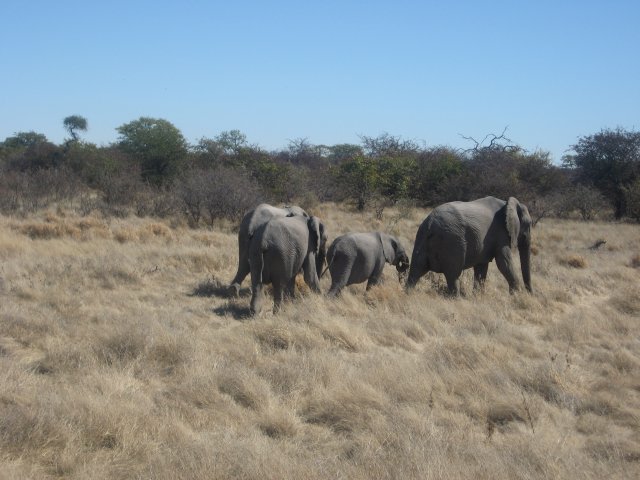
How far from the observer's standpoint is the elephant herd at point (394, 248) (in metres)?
10.0

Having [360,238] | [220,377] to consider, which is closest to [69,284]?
[360,238]

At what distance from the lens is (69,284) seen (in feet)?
36.8

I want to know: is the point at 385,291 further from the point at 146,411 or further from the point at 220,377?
the point at 146,411

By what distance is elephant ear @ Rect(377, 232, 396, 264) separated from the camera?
1185 centimetres

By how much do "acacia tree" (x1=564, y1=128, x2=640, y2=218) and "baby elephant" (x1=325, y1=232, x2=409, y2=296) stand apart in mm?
24785

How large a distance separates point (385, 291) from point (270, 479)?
6548 mm

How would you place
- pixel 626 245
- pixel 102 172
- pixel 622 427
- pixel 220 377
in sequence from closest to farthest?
pixel 622 427 → pixel 220 377 → pixel 626 245 → pixel 102 172

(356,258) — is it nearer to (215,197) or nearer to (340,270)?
(340,270)

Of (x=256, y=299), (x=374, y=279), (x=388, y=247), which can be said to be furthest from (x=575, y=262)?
(x=256, y=299)

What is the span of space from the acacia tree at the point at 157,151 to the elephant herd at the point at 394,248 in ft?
63.9

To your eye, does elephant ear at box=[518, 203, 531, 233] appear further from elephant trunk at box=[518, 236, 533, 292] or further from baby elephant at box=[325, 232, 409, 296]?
baby elephant at box=[325, 232, 409, 296]

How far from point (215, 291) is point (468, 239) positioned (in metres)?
4.26

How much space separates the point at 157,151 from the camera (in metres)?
31.5

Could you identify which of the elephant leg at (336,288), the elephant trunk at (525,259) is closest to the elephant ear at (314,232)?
the elephant leg at (336,288)
